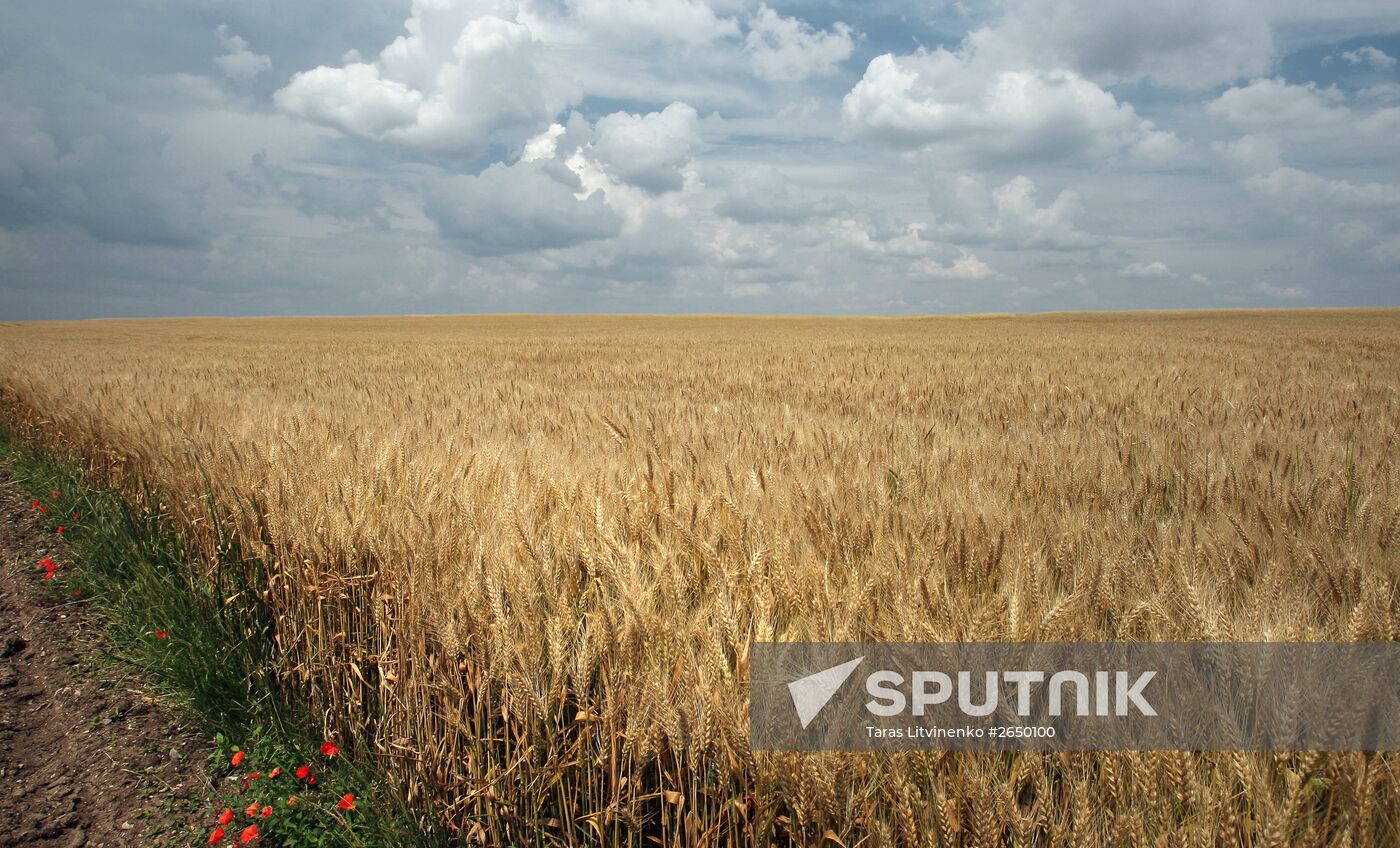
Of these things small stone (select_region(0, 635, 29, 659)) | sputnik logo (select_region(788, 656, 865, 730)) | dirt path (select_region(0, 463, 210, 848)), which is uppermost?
sputnik logo (select_region(788, 656, 865, 730))

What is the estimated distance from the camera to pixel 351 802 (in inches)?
76.2

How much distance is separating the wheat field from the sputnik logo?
0.07 meters

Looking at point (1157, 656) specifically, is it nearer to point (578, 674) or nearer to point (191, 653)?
point (578, 674)

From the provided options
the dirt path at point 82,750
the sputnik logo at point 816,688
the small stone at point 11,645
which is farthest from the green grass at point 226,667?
the sputnik logo at point 816,688

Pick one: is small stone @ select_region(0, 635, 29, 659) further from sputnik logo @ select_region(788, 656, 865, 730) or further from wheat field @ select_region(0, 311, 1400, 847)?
sputnik logo @ select_region(788, 656, 865, 730)

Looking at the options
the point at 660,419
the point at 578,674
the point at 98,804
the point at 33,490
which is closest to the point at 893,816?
Result: the point at 578,674

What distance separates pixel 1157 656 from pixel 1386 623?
0.37 metres

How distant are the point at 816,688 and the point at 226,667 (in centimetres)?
243
